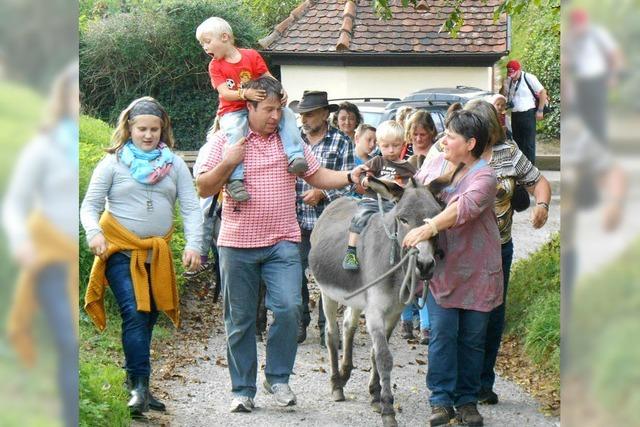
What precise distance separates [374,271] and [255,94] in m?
1.40

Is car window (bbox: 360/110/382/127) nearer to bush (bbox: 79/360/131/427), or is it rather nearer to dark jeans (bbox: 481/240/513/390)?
dark jeans (bbox: 481/240/513/390)

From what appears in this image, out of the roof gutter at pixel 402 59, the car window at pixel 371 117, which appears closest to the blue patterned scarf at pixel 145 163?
the car window at pixel 371 117

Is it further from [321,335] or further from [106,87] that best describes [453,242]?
[106,87]

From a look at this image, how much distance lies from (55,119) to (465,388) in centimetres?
587

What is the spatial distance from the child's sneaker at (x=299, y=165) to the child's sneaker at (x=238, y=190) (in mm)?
351

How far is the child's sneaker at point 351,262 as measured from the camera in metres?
7.65

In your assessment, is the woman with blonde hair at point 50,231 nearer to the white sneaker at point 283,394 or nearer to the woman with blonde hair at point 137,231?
the woman with blonde hair at point 137,231

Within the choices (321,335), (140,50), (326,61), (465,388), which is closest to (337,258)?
(465,388)

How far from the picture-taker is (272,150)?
7383 mm

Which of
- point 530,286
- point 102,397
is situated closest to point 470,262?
point 102,397

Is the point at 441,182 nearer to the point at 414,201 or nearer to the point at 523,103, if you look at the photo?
the point at 414,201

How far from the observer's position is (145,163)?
6984 millimetres

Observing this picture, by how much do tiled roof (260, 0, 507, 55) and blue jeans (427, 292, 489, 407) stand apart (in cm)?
2166

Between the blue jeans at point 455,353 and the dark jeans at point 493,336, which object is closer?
the blue jeans at point 455,353
